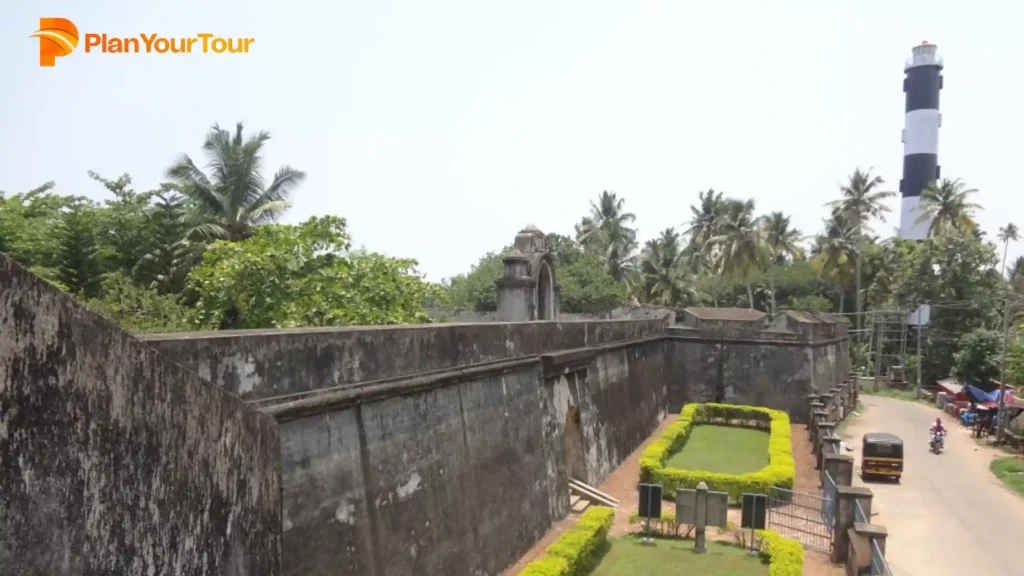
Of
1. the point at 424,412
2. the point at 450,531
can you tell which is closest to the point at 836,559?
the point at 450,531

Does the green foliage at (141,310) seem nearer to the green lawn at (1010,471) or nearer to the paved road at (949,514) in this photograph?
the paved road at (949,514)

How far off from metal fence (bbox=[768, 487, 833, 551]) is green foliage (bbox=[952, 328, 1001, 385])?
1931cm

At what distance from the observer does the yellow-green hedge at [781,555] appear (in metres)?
9.40

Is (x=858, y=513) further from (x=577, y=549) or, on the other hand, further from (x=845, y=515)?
(x=577, y=549)

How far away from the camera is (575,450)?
13.5 meters

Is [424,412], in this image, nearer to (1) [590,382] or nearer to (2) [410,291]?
(1) [590,382]

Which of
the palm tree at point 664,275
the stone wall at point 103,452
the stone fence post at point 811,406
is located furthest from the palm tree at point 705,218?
the stone wall at point 103,452

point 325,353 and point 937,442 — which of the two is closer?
point 325,353

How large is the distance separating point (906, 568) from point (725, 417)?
1033 centimetres

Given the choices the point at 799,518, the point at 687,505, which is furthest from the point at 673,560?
the point at 799,518

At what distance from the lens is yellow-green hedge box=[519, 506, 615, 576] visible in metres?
8.46

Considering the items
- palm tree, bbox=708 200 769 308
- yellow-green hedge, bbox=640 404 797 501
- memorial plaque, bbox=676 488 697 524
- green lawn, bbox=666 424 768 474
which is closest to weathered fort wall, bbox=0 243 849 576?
yellow-green hedge, bbox=640 404 797 501

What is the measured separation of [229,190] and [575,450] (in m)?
11.9

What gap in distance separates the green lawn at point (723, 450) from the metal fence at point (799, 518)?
1900 mm
